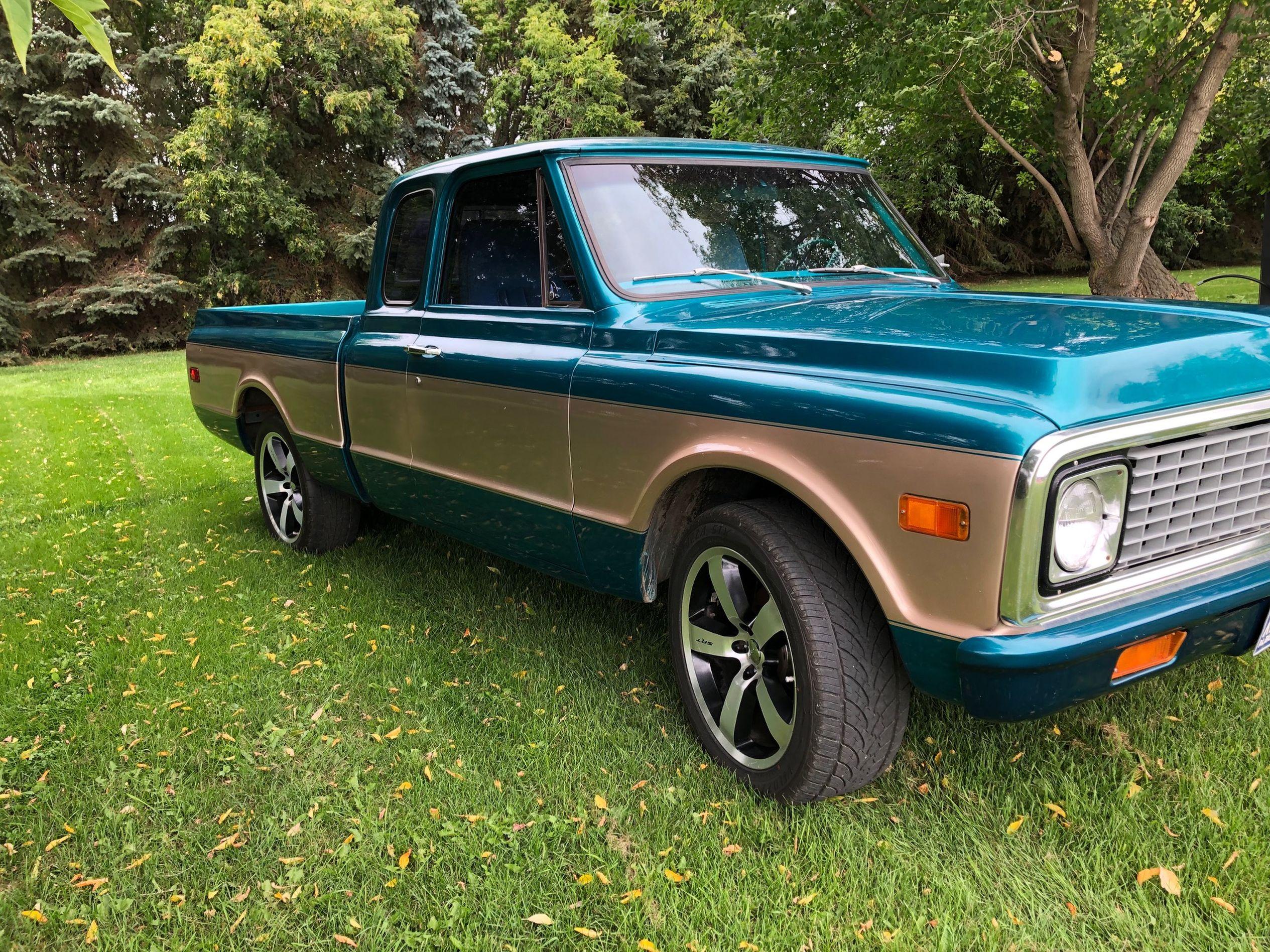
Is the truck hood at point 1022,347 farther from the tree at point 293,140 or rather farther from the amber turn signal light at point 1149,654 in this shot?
the tree at point 293,140

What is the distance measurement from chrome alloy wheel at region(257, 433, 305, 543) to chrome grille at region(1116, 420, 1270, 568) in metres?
4.33

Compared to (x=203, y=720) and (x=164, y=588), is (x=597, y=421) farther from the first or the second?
(x=164, y=588)

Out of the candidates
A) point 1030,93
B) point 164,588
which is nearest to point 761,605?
point 164,588

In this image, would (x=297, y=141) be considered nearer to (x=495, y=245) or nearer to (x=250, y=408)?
(x=250, y=408)

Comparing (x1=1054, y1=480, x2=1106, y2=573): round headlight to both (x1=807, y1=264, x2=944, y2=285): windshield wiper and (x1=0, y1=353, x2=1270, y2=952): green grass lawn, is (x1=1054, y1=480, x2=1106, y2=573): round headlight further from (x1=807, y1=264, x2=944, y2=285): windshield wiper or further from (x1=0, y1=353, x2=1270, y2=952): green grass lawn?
(x1=807, y1=264, x2=944, y2=285): windshield wiper

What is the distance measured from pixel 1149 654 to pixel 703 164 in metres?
2.32

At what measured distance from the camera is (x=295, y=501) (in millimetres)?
5551

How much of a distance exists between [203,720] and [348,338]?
1.86 metres

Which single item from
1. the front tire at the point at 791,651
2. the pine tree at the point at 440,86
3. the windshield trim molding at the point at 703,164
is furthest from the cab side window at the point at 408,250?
the pine tree at the point at 440,86

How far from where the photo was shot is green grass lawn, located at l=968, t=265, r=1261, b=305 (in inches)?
660

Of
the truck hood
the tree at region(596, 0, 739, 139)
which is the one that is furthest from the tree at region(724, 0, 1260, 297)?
the tree at region(596, 0, 739, 139)

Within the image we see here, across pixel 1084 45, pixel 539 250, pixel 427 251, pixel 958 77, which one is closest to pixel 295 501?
pixel 427 251

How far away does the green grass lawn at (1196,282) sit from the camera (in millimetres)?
16766

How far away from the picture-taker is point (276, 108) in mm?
23688
